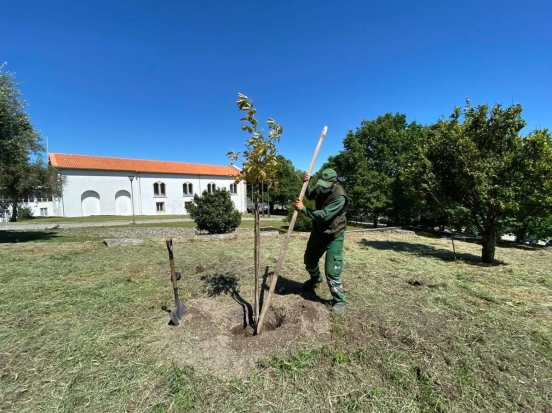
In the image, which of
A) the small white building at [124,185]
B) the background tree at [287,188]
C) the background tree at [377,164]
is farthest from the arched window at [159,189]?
the background tree at [377,164]

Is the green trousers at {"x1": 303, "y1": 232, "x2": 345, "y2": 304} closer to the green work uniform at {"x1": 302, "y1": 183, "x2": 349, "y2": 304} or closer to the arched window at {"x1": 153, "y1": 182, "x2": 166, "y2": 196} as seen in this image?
the green work uniform at {"x1": 302, "y1": 183, "x2": 349, "y2": 304}

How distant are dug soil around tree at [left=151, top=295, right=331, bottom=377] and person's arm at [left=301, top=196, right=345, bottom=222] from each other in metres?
1.32

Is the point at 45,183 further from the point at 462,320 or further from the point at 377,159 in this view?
the point at 377,159

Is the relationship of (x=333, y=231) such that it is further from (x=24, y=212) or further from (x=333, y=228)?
(x=24, y=212)

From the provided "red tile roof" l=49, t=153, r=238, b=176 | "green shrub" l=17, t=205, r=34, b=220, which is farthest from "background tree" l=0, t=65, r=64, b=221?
"green shrub" l=17, t=205, r=34, b=220

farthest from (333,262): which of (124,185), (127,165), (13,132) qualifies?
(127,165)

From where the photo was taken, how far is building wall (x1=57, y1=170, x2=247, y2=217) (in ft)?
115

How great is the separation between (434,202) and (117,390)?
351 inches

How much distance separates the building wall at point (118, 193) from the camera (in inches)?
1383

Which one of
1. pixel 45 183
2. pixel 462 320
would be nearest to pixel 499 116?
pixel 462 320

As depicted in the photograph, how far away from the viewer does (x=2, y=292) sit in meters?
4.39

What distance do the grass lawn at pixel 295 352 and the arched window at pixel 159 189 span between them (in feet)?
128

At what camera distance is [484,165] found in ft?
21.5

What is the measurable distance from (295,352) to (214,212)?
10.5 meters
